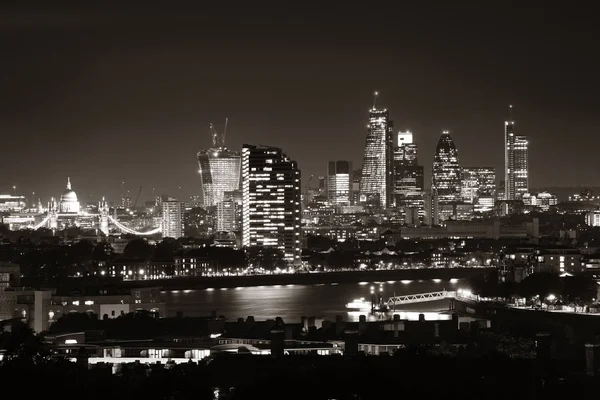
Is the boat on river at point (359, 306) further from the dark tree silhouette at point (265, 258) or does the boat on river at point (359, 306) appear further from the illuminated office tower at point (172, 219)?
the illuminated office tower at point (172, 219)

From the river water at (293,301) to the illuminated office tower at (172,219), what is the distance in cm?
5085

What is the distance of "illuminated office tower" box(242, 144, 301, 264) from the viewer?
83.0 m

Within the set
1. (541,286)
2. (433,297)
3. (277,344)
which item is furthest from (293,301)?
(277,344)

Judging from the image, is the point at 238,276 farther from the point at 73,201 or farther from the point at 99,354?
the point at 73,201

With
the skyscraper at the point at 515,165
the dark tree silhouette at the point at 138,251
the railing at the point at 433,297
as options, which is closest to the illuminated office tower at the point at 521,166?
the skyscraper at the point at 515,165

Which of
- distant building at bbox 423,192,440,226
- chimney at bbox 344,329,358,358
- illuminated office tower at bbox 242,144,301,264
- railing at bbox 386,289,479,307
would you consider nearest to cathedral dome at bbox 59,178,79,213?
distant building at bbox 423,192,440,226

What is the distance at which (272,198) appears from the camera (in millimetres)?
83812

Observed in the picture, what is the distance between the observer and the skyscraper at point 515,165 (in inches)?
6358

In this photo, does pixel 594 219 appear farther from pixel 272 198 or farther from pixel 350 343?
pixel 350 343

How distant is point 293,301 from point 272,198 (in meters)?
Result: 32.7

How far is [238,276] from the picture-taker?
2840 inches

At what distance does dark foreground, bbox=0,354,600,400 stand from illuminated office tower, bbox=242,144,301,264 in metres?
60.1

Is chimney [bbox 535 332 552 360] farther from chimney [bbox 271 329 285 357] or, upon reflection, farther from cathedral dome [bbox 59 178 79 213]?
cathedral dome [bbox 59 178 79 213]

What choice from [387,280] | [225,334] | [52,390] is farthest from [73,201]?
[52,390]
